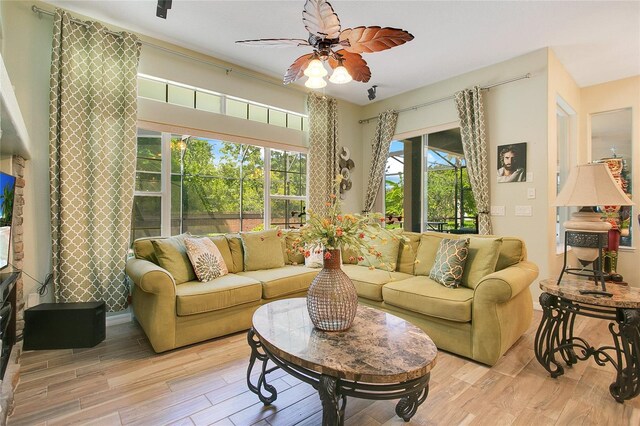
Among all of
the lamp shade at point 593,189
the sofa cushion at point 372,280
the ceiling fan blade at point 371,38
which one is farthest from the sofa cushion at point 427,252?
the ceiling fan blade at point 371,38

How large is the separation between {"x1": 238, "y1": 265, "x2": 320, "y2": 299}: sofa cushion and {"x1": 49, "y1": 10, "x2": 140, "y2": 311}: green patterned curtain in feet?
4.31

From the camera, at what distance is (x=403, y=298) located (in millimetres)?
2695

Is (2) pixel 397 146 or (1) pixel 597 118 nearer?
(1) pixel 597 118

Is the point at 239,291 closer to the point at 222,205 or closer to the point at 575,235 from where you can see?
the point at 222,205

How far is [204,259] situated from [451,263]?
2.30 metres

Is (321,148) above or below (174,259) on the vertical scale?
above

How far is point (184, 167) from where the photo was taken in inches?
146

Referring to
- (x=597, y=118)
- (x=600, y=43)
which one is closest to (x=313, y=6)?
(x=600, y=43)

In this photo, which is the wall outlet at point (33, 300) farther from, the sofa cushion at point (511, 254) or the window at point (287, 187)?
the sofa cushion at point (511, 254)

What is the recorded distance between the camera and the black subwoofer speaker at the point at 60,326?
2.48 metres

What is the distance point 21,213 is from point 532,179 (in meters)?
5.19

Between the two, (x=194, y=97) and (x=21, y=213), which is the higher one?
(x=194, y=97)

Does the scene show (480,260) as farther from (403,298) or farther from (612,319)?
(612,319)

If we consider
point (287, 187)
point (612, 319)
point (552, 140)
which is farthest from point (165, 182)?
point (552, 140)
